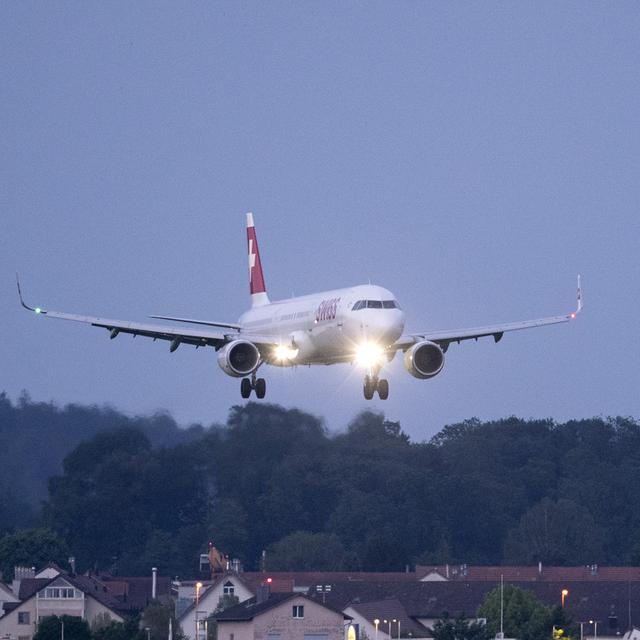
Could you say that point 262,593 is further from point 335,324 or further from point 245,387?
point 335,324

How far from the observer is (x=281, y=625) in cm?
13700

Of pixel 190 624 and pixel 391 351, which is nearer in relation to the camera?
pixel 391 351

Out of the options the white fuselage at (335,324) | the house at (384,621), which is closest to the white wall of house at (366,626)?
the house at (384,621)

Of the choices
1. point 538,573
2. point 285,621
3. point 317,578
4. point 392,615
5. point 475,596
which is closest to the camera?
point 285,621

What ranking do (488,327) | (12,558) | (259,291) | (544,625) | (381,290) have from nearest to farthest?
1. (381,290)
2. (488,327)
3. (259,291)
4. (544,625)
5. (12,558)

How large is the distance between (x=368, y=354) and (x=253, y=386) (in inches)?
408

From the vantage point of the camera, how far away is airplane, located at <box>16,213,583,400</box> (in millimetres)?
94312

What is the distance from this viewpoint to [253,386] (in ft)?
343

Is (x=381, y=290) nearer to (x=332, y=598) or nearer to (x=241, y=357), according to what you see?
(x=241, y=357)

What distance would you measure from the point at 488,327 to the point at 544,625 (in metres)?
38.3

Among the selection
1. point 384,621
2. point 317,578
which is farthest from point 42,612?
point 317,578

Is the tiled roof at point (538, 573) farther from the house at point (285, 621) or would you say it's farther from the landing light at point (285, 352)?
the landing light at point (285, 352)

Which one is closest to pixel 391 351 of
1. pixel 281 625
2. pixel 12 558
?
pixel 281 625

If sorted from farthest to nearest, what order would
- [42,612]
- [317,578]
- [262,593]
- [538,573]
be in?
[538,573], [317,578], [42,612], [262,593]
